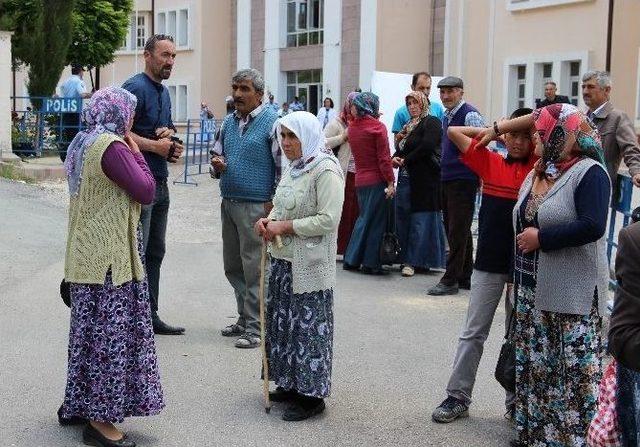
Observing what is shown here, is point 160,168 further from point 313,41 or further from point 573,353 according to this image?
point 313,41

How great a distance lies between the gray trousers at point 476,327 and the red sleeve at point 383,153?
4362mm

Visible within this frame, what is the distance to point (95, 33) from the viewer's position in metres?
29.9

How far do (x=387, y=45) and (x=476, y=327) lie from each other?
30885 millimetres

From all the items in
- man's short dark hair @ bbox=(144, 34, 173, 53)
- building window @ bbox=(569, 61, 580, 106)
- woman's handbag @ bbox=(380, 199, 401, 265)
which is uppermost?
building window @ bbox=(569, 61, 580, 106)

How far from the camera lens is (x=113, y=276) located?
4895mm

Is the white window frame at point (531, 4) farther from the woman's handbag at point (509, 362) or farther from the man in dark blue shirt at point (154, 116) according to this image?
the woman's handbag at point (509, 362)

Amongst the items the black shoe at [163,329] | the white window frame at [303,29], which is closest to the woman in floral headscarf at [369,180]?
the black shoe at [163,329]

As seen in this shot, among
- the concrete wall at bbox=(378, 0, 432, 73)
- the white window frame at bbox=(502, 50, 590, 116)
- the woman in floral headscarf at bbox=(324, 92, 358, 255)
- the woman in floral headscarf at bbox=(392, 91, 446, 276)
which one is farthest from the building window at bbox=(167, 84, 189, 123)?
the woman in floral headscarf at bbox=(392, 91, 446, 276)

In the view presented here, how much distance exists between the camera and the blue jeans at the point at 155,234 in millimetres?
7203

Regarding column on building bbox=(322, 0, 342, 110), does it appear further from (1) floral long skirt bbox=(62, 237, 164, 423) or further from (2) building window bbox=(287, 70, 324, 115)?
(1) floral long skirt bbox=(62, 237, 164, 423)

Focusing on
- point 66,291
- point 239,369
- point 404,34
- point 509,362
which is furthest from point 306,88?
point 509,362

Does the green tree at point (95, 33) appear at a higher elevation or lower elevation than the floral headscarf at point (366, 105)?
higher

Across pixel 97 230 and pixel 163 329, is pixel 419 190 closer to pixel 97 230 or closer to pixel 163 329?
pixel 163 329

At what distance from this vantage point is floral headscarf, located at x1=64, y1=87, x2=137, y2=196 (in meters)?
4.88
